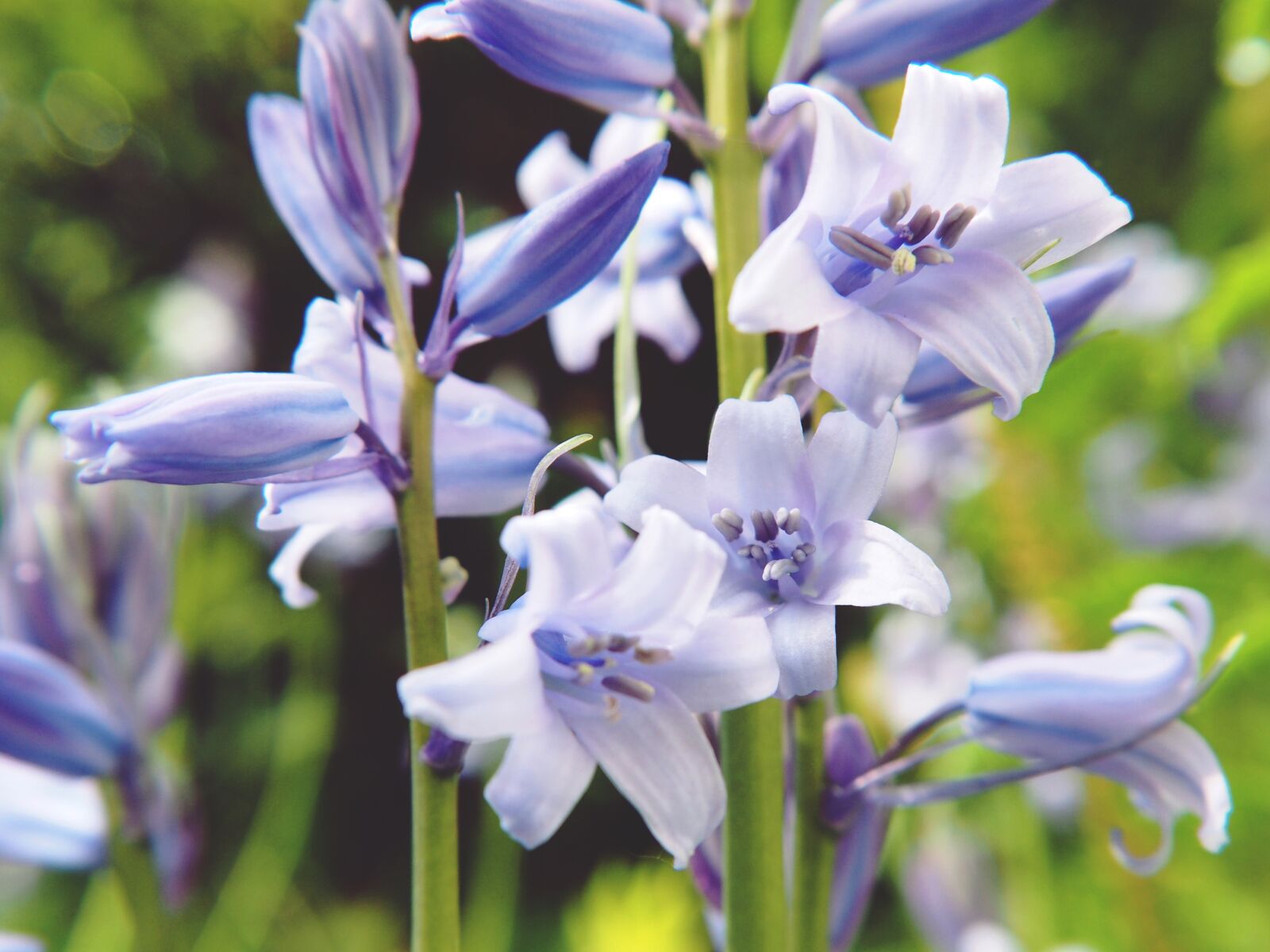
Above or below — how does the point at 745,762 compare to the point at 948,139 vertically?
below

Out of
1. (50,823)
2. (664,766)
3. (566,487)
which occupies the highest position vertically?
(664,766)

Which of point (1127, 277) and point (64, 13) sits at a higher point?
point (1127, 277)

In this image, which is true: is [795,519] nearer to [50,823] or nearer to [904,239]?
[904,239]

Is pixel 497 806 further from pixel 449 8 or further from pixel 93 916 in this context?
pixel 93 916

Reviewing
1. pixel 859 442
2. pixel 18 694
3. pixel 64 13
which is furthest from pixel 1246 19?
pixel 64 13

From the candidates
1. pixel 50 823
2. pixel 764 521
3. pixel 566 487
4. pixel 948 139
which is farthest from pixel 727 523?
pixel 566 487

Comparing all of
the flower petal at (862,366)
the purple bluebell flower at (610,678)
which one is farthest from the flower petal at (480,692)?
the flower petal at (862,366)

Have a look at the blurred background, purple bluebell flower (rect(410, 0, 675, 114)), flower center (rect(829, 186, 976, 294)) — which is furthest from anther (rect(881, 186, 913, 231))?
the blurred background
